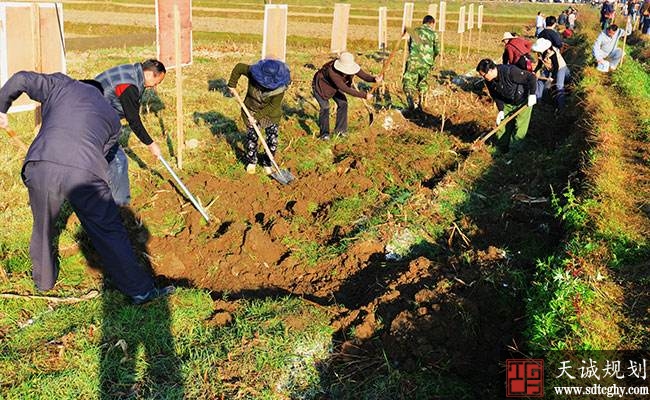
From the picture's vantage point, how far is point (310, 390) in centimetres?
329

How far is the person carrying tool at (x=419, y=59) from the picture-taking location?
9734 millimetres

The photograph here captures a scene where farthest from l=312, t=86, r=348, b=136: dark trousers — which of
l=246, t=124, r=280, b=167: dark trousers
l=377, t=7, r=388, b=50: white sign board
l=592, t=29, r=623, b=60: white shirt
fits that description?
l=377, t=7, r=388, b=50: white sign board

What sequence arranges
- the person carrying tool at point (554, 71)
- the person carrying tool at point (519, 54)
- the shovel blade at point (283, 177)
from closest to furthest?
the shovel blade at point (283, 177)
the person carrying tool at point (519, 54)
the person carrying tool at point (554, 71)

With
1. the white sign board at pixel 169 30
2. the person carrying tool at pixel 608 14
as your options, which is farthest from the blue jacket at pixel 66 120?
the person carrying tool at pixel 608 14

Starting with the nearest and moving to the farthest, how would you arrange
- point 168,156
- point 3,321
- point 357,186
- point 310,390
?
point 310,390, point 3,321, point 357,186, point 168,156

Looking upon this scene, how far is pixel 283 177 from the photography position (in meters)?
6.52

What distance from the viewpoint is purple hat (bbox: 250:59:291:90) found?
6169 millimetres

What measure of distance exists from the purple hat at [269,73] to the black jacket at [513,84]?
10.9ft

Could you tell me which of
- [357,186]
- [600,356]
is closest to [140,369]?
[600,356]

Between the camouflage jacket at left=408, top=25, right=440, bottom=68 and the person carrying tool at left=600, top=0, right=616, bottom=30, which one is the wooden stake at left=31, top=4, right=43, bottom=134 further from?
the person carrying tool at left=600, top=0, right=616, bottom=30

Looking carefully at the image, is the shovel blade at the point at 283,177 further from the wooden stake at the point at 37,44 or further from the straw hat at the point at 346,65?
the wooden stake at the point at 37,44

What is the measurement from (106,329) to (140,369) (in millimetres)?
476

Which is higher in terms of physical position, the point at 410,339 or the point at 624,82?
the point at 624,82

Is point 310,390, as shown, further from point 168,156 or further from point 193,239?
point 168,156
